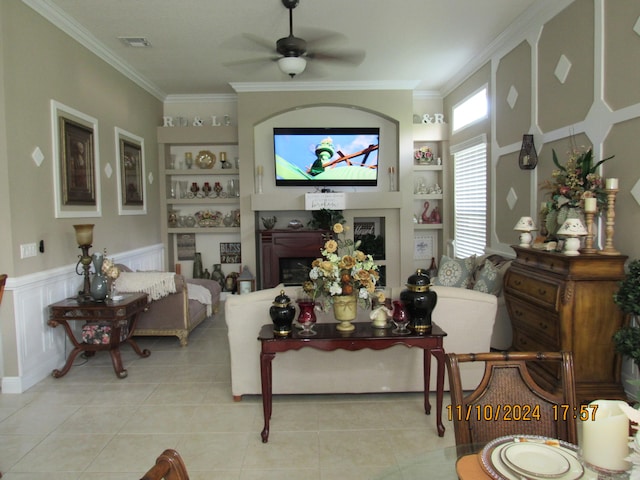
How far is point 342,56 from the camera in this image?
4570mm

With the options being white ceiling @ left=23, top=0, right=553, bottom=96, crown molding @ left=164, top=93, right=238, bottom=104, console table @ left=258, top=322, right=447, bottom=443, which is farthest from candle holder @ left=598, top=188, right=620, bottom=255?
crown molding @ left=164, top=93, right=238, bottom=104

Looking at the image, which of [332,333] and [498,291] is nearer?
[332,333]

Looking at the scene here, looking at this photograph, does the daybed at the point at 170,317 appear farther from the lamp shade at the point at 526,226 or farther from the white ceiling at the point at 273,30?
the lamp shade at the point at 526,226

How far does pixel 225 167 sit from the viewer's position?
684cm

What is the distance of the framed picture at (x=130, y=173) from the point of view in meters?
5.29

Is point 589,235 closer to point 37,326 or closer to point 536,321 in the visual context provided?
point 536,321

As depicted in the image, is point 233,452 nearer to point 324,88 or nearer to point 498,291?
point 498,291

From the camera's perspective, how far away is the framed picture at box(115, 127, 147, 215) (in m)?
5.29

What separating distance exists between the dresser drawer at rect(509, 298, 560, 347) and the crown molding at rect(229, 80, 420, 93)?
154 inches

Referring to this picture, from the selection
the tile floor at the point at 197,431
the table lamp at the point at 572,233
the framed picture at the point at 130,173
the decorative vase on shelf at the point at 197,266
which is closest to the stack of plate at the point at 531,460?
the tile floor at the point at 197,431

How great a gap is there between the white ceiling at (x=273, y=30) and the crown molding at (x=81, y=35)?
0.04ft

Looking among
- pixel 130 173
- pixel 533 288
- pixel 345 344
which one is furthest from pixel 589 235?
pixel 130 173

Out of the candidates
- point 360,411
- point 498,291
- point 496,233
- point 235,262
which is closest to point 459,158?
point 496,233

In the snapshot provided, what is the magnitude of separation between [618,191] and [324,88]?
4.30 m
